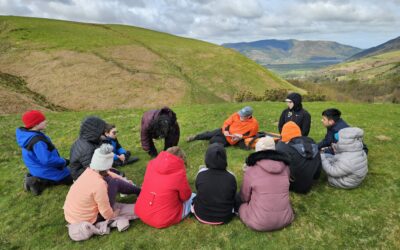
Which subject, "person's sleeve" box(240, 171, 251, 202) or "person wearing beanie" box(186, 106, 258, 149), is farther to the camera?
"person wearing beanie" box(186, 106, 258, 149)

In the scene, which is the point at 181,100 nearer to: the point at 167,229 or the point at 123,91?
the point at 123,91

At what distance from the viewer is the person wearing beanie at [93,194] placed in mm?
7406

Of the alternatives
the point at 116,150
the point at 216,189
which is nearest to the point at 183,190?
the point at 216,189

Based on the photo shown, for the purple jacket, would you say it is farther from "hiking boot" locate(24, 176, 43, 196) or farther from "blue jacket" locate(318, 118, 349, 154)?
"blue jacket" locate(318, 118, 349, 154)

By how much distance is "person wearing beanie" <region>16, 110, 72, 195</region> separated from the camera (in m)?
9.52

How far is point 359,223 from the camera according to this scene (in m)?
7.94

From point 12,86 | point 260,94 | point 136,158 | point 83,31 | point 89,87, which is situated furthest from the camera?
point 83,31

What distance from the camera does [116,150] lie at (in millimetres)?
12727

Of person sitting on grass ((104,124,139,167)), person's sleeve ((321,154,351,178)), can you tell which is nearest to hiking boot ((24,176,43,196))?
person sitting on grass ((104,124,139,167))

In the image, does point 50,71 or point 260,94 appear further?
point 260,94

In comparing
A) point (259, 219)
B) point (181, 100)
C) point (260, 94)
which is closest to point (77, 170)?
point (259, 219)

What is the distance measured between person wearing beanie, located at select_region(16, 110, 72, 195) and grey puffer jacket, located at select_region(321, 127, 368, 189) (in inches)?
376

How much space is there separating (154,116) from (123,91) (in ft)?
153

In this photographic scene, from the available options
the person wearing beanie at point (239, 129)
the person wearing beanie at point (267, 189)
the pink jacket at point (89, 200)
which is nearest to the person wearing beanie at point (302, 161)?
the person wearing beanie at point (267, 189)
